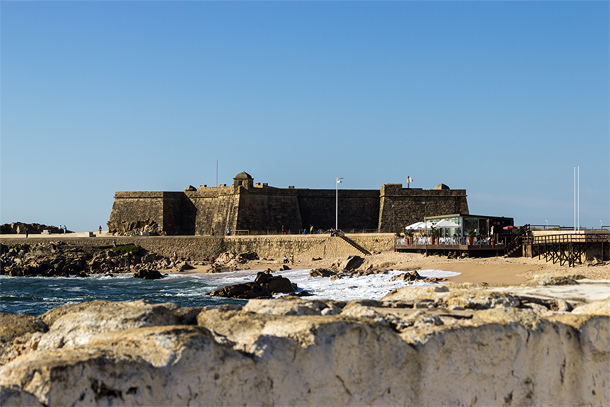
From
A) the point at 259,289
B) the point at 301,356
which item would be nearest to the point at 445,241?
the point at 259,289

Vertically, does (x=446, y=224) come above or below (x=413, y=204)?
below

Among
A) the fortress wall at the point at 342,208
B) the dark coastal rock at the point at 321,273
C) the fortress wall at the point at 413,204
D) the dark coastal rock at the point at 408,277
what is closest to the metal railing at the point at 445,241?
the dark coastal rock at the point at 321,273

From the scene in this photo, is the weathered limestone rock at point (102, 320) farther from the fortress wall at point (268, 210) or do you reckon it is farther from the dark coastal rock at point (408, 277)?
the fortress wall at point (268, 210)

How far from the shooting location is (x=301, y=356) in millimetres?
4234

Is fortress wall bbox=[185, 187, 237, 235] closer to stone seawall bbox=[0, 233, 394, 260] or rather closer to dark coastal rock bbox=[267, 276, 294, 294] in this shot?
stone seawall bbox=[0, 233, 394, 260]

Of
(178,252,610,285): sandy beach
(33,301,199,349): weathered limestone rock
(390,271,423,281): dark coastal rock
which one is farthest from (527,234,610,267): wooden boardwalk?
(33,301,199,349): weathered limestone rock

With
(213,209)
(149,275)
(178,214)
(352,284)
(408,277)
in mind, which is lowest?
(149,275)

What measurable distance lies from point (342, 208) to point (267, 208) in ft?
21.9

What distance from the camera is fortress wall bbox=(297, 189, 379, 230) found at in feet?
175

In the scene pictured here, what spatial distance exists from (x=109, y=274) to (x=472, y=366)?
35.7m

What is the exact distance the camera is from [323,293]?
23.5 metres

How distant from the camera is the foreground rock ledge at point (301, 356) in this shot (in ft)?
12.1

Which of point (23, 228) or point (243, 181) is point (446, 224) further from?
point (23, 228)

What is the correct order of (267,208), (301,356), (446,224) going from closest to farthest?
(301,356), (446,224), (267,208)
